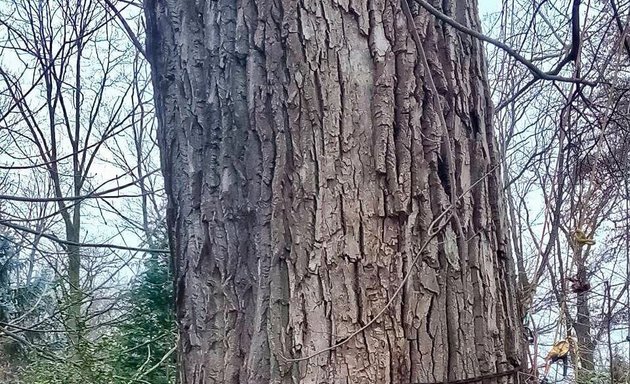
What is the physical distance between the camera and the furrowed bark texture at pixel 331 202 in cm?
76

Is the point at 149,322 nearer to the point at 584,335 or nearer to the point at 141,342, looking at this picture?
the point at 141,342

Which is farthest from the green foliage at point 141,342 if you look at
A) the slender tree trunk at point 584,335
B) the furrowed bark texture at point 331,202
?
the furrowed bark texture at point 331,202

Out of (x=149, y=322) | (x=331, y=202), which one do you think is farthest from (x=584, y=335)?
(x=331, y=202)

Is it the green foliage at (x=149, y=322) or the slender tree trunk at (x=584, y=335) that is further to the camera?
the green foliage at (x=149, y=322)

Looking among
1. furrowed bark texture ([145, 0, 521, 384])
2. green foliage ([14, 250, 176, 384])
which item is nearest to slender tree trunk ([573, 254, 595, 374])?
furrowed bark texture ([145, 0, 521, 384])

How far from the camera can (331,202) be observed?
776 mm

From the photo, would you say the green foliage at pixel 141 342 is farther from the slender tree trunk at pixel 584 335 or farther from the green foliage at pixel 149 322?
the slender tree trunk at pixel 584 335

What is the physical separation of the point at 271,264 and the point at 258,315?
69 millimetres

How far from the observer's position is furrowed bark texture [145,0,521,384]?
0.76 metres

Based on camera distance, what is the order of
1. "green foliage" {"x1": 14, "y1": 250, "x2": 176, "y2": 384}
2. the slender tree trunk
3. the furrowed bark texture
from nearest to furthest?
1. the furrowed bark texture
2. the slender tree trunk
3. "green foliage" {"x1": 14, "y1": 250, "x2": 176, "y2": 384}

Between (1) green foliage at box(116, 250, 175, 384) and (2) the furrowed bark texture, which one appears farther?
(1) green foliage at box(116, 250, 175, 384)

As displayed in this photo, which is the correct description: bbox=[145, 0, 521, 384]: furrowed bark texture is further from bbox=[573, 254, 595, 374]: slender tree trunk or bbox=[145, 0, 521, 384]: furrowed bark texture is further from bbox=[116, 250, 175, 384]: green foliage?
bbox=[116, 250, 175, 384]: green foliage

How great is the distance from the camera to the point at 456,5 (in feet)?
2.96

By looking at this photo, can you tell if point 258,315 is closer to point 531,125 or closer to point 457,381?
point 457,381
